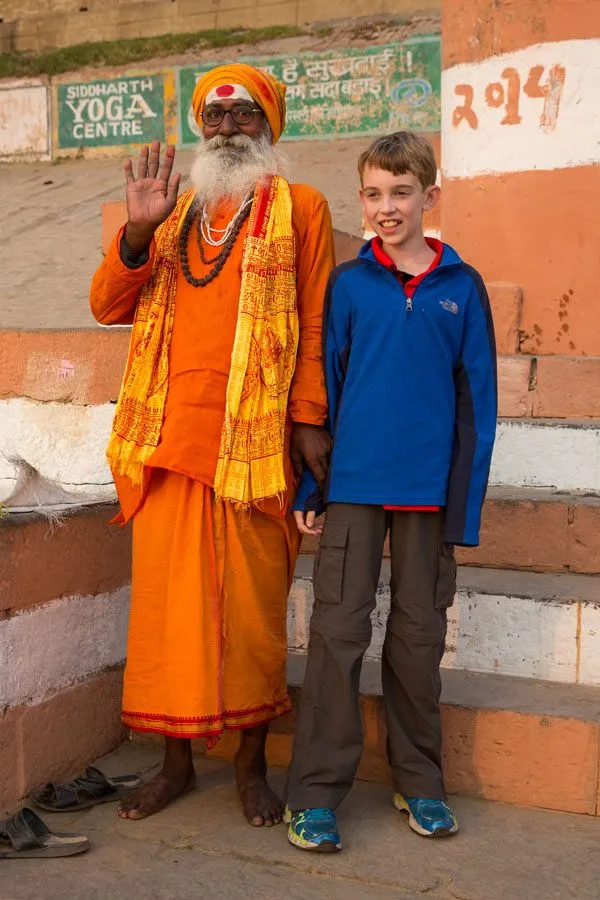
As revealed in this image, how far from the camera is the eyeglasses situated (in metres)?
3.01

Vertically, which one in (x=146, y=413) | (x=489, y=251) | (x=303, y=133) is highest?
(x=303, y=133)

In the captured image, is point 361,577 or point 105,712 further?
point 105,712

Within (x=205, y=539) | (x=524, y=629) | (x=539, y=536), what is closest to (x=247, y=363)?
(x=205, y=539)

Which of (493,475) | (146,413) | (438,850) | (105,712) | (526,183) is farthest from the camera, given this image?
(526,183)

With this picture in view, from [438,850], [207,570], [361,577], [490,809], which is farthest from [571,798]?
[207,570]

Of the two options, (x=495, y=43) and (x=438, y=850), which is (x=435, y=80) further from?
(x=438, y=850)

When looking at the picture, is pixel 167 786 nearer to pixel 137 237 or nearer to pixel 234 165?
pixel 137 237

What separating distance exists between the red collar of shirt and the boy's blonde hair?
0.17 metres

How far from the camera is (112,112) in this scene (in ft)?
37.1

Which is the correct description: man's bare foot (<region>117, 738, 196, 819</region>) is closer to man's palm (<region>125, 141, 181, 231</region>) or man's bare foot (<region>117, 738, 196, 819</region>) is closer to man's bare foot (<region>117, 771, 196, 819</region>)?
man's bare foot (<region>117, 771, 196, 819</region>)

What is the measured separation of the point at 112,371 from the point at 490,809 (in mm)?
2639

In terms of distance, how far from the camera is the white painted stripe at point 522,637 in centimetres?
338

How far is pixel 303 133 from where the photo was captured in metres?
10.1

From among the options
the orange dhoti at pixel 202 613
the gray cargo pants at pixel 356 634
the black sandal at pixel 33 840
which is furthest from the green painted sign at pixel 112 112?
the black sandal at pixel 33 840
